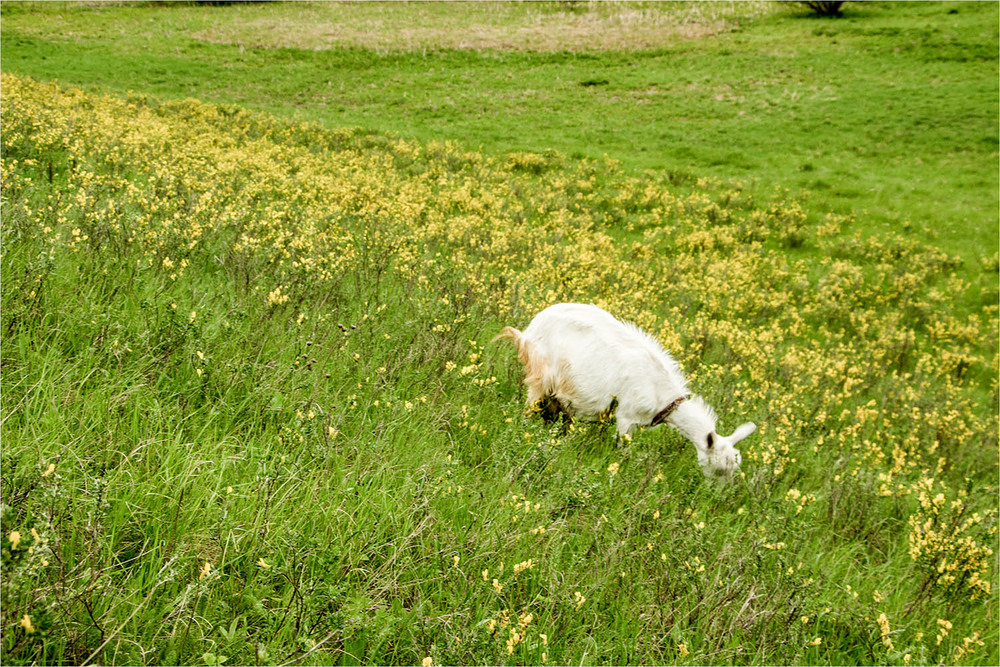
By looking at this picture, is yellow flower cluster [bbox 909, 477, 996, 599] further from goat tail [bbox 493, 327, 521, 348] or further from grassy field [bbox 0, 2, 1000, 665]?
goat tail [bbox 493, 327, 521, 348]

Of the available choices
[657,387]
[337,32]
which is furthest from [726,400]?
[337,32]

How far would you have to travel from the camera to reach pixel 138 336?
11.2 ft

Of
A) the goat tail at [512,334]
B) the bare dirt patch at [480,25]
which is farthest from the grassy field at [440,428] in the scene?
the bare dirt patch at [480,25]

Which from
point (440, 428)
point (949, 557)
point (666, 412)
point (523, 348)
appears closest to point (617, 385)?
point (666, 412)

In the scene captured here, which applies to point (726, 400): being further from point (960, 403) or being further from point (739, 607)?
point (960, 403)

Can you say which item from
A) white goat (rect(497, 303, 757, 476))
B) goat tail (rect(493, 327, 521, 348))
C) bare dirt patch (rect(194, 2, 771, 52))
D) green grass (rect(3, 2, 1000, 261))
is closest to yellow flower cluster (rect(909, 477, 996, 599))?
white goat (rect(497, 303, 757, 476))

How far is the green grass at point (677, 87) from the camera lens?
21.9m

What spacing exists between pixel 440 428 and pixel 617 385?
6.48ft

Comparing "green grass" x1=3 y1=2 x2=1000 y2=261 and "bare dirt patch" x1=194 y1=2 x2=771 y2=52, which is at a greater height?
"bare dirt patch" x1=194 y1=2 x2=771 y2=52

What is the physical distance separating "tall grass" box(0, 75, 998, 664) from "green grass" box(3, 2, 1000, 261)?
1585 cm

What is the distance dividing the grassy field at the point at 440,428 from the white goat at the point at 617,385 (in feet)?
0.93

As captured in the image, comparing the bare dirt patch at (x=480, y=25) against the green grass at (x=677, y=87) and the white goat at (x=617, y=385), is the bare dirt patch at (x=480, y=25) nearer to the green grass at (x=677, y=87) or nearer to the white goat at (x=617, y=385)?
the green grass at (x=677, y=87)

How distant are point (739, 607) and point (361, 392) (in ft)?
8.86

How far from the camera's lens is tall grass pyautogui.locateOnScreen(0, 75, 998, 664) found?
6.98ft
